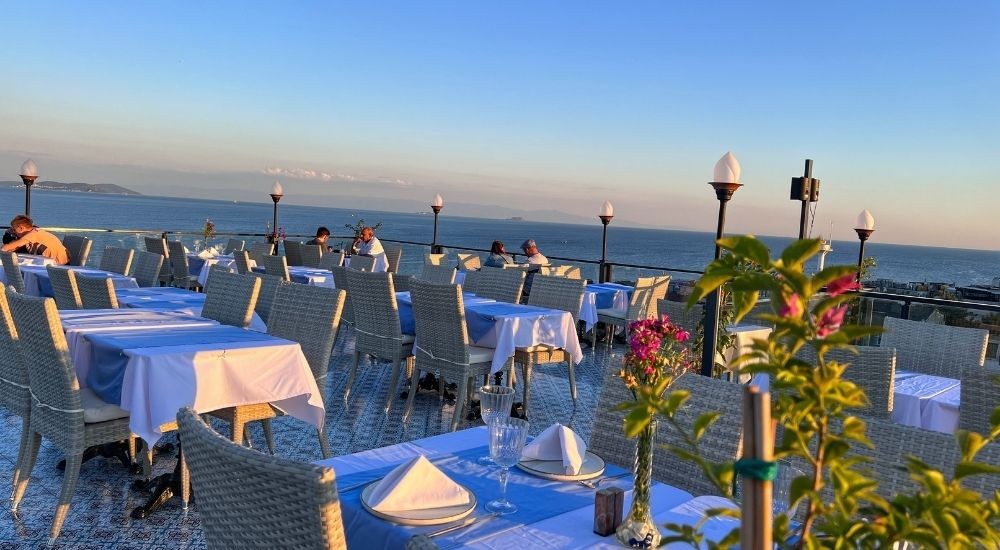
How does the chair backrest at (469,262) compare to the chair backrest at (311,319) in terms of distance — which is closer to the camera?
the chair backrest at (311,319)

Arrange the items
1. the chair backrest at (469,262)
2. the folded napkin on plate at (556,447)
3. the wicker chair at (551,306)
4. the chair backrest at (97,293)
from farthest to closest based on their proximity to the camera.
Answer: the chair backrest at (469,262), the wicker chair at (551,306), the chair backrest at (97,293), the folded napkin on plate at (556,447)

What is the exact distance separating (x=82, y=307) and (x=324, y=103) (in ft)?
46.5

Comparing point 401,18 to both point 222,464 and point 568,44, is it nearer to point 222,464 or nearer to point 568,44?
point 568,44

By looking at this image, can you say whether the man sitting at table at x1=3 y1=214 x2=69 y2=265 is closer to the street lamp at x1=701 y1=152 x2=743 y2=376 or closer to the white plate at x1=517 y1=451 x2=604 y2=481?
the street lamp at x1=701 y1=152 x2=743 y2=376

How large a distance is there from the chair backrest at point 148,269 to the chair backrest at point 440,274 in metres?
2.48

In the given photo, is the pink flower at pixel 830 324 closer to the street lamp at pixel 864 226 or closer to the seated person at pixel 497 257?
the seated person at pixel 497 257

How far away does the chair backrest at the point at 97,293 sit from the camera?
433 cm

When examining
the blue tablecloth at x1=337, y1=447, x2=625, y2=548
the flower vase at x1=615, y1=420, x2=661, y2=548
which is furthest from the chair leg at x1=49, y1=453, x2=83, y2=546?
the flower vase at x1=615, y1=420, x2=661, y2=548

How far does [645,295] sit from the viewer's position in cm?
752

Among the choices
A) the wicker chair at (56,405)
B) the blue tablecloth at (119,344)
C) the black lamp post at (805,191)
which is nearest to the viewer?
the wicker chair at (56,405)

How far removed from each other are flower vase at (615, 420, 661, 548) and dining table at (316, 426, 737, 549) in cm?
4

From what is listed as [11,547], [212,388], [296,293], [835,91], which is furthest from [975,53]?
[11,547]

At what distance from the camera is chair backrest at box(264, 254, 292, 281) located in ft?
22.8

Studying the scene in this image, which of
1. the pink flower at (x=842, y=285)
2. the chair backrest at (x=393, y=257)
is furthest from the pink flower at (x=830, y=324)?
the chair backrest at (x=393, y=257)
